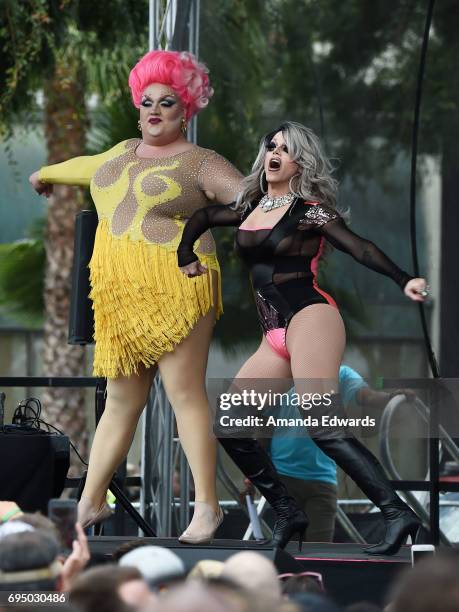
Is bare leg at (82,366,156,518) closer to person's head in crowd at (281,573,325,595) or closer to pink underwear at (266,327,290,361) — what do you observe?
pink underwear at (266,327,290,361)

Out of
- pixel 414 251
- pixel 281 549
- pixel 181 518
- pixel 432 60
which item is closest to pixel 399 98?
pixel 432 60

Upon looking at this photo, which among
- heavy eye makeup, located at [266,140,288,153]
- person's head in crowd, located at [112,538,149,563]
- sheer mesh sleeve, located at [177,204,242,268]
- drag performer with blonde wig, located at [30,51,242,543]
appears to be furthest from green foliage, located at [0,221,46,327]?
person's head in crowd, located at [112,538,149,563]

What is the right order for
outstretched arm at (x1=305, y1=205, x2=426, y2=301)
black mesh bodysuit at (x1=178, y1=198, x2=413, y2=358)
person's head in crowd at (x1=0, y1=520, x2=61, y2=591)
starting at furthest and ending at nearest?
black mesh bodysuit at (x1=178, y1=198, x2=413, y2=358) < outstretched arm at (x1=305, y1=205, x2=426, y2=301) < person's head in crowd at (x1=0, y1=520, x2=61, y2=591)

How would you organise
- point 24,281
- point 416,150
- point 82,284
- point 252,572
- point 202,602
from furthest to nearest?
1. point 24,281
2. point 416,150
3. point 82,284
4. point 252,572
5. point 202,602

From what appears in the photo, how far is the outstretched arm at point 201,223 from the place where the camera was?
4676mm

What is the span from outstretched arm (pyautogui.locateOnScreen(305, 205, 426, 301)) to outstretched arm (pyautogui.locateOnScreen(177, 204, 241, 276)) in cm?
32

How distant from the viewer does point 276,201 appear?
183 inches

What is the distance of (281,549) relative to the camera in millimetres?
4371

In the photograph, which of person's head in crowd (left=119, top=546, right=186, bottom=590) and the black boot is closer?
person's head in crowd (left=119, top=546, right=186, bottom=590)

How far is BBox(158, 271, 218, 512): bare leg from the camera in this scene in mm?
4812

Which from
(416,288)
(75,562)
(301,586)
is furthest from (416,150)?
(75,562)

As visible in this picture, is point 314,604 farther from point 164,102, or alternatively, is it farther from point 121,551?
point 164,102

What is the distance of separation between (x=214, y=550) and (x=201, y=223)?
3.82 ft

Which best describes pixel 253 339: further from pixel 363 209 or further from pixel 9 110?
pixel 9 110
